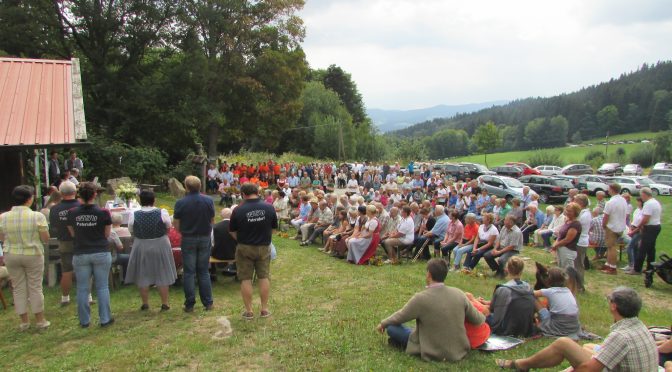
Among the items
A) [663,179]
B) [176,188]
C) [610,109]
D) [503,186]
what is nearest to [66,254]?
[176,188]

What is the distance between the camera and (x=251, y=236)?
5.36 m

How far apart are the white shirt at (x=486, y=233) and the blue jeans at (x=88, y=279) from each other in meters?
6.67

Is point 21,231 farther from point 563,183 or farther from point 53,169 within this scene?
point 563,183

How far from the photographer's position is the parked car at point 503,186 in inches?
819

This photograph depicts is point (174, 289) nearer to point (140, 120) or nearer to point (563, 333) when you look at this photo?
point (563, 333)

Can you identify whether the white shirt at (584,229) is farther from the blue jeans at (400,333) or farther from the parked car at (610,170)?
the parked car at (610,170)

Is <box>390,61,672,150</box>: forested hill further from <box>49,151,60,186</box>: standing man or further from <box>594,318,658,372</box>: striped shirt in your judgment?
<box>594,318,658,372</box>: striped shirt

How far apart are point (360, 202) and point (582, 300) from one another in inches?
227

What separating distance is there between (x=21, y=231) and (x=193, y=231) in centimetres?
191

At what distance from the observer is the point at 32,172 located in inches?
524

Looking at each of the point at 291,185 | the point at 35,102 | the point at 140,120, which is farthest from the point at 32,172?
the point at 291,185

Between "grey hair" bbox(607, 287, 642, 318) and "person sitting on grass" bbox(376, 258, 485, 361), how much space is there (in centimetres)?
130

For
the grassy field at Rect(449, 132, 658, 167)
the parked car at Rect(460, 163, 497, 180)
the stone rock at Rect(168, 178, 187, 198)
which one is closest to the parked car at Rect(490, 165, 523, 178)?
the parked car at Rect(460, 163, 497, 180)

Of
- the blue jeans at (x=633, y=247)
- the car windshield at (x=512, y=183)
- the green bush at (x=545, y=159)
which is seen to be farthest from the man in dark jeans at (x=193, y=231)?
the green bush at (x=545, y=159)
